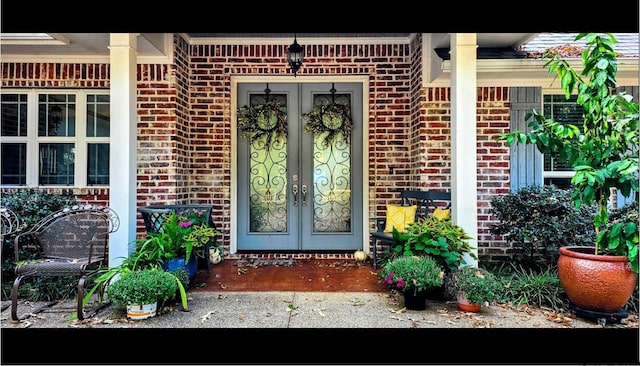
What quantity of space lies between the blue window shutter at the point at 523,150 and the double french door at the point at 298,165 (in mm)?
1879

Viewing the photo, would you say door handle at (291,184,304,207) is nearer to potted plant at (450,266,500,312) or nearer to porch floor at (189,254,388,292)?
porch floor at (189,254,388,292)

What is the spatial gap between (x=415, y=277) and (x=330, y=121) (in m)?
2.85

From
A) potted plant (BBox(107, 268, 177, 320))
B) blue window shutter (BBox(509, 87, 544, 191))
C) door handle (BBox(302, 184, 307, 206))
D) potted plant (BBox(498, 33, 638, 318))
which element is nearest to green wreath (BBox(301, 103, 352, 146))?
door handle (BBox(302, 184, 307, 206))

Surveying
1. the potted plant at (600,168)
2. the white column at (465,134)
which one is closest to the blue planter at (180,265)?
the white column at (465,134)

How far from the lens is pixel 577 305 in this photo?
310 cm

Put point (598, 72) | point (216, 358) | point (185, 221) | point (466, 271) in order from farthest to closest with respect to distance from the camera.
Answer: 1. point (185, 221)
2. point (466, 271)
3. point (598, 72)
4. point (216, 358)

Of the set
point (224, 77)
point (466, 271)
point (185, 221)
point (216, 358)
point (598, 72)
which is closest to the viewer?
point (216, 358)

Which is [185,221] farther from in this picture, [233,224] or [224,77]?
[224,77]

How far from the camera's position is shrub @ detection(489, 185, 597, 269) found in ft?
12.7

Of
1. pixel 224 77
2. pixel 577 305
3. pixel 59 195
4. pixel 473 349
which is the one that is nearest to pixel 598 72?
pixel 577 305

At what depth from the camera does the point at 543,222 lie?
153 inches

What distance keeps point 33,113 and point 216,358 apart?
410 centimetres

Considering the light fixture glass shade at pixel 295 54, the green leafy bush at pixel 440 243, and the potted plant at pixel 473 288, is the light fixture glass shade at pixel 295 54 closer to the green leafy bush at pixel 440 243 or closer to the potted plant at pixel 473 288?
the green leafy bush at pixel 440 243

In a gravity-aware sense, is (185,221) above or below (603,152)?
below
